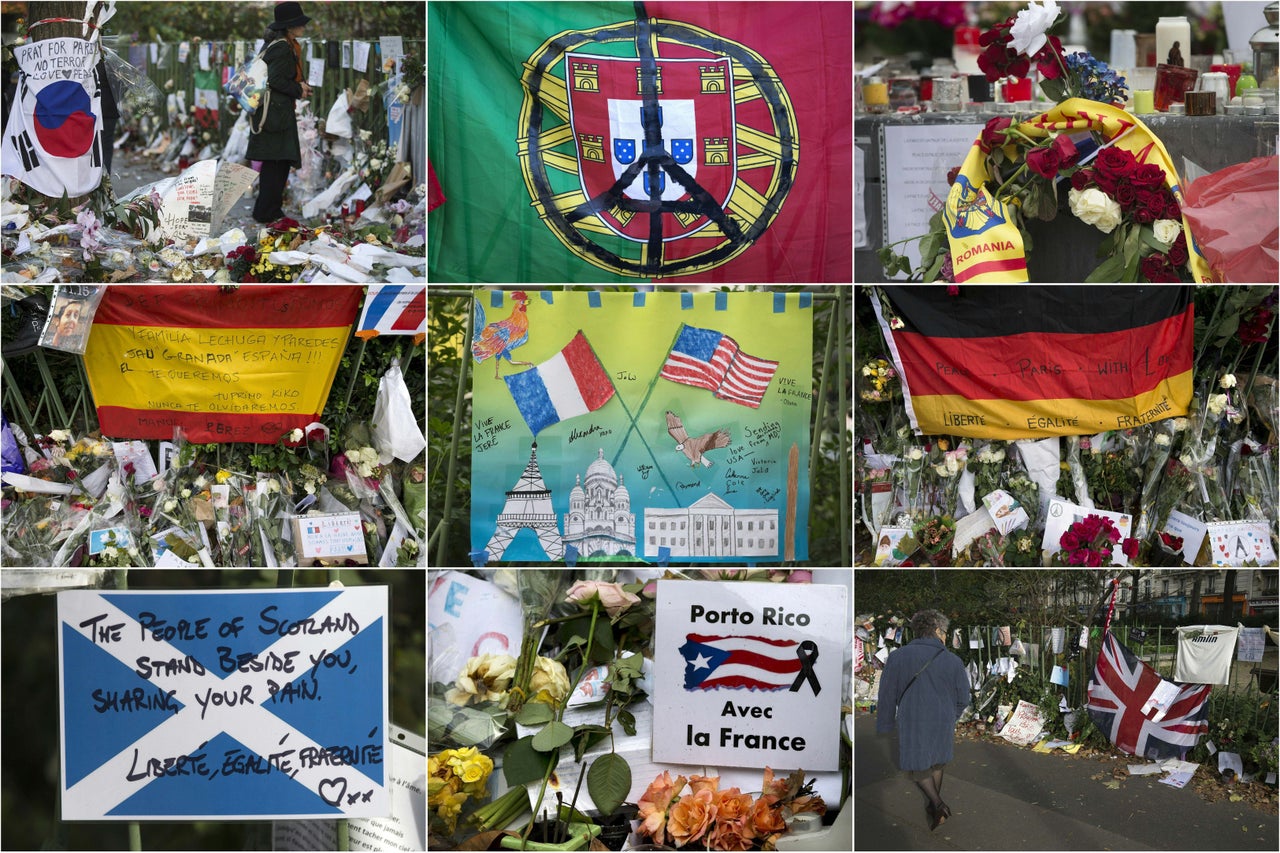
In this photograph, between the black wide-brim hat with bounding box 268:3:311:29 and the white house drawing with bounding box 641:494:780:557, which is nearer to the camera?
the white house drawing with bounding box 641:494:780:557

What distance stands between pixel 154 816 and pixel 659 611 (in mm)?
1716

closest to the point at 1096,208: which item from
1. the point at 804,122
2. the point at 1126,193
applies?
the point at 1126,193

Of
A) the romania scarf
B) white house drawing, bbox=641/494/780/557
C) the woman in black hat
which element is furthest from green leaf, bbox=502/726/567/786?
the romania scarf

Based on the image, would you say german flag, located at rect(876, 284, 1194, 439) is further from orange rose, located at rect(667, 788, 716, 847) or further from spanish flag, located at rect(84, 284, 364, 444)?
spanish flag, located at rect(84, 284, 364, 444)

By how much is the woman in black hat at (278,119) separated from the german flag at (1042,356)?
6.58 feet

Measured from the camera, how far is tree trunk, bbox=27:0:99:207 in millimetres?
3338

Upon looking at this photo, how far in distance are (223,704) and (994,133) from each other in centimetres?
303

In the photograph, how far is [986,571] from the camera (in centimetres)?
321

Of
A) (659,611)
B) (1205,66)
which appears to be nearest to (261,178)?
(659,611)

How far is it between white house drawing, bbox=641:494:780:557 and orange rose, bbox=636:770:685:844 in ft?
2.30

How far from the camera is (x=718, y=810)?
3076mm

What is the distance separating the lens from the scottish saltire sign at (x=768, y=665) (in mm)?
3178

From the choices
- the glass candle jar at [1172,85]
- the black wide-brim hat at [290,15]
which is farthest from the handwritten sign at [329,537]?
the glass candle jar at [1172,85]

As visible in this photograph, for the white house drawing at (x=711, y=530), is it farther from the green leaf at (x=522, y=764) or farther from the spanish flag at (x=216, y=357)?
the spanish flag at (x=216, y=357)
